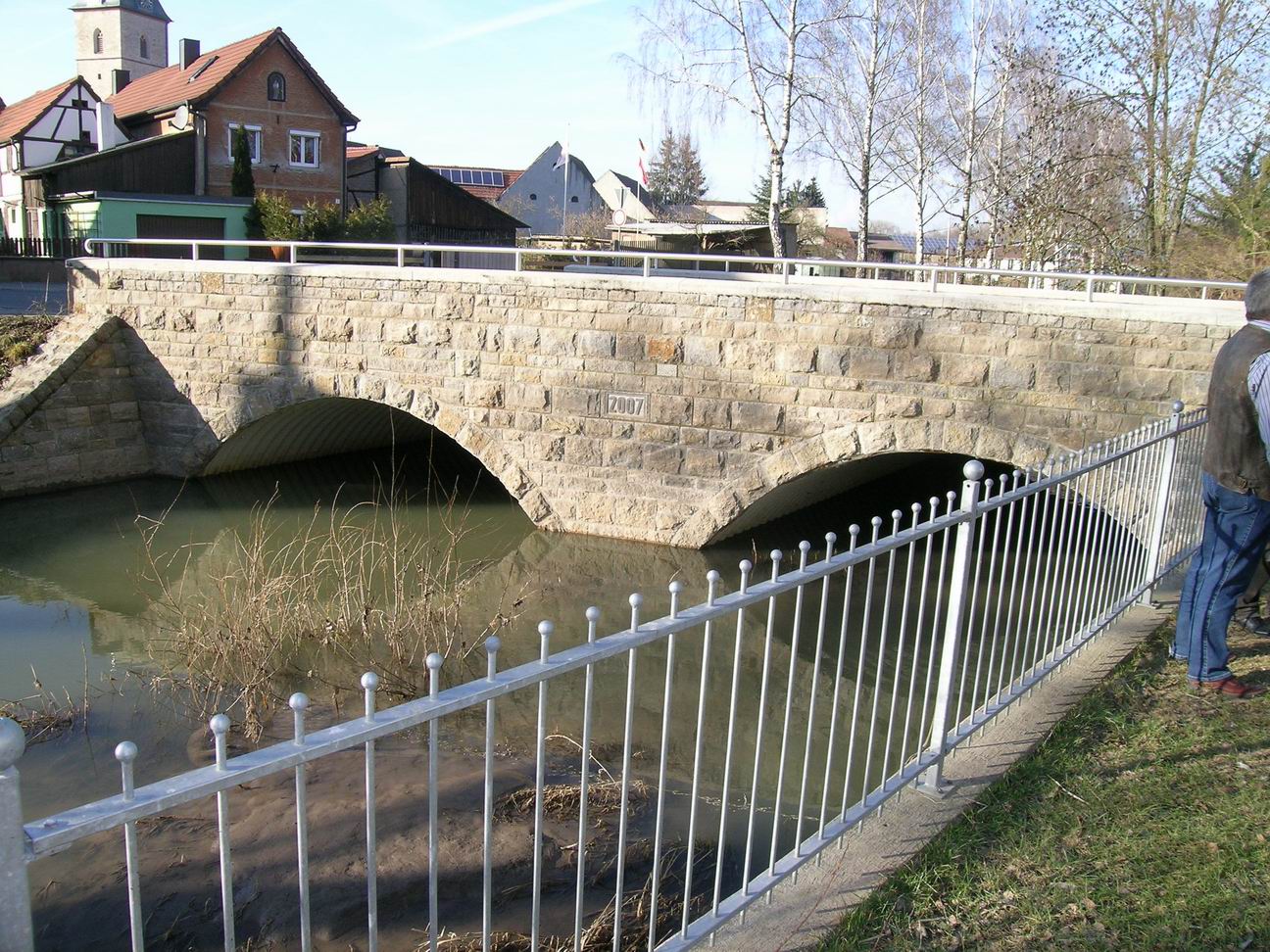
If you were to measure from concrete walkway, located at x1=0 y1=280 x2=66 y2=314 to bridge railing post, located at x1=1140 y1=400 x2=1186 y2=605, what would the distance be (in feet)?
51.9

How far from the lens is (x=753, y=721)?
7.45 metres

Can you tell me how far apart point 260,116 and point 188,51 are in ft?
24.8

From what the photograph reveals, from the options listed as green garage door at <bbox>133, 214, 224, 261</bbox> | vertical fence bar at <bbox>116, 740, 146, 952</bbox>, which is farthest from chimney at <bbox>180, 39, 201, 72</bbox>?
vertical fence bar at <bbox>116, 740, 146, 952</bbox>

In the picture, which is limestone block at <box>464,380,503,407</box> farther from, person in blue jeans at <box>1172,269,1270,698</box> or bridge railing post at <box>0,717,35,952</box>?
bridge railing post at <box>0,717,35,952</box>

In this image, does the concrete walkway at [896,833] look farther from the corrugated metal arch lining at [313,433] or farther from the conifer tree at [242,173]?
the conifer tree at [242,173]

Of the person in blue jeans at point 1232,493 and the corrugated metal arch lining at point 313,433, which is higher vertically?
the person in blue jeans at point 1232,493

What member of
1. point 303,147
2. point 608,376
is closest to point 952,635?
point 608,376

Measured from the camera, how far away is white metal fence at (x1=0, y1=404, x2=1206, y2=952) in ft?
6.46

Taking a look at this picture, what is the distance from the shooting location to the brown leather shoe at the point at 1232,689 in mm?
4871

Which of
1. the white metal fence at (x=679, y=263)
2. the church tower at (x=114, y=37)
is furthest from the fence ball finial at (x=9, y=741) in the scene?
the church tower at (x=114, y=37)

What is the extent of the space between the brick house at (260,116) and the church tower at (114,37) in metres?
33.1

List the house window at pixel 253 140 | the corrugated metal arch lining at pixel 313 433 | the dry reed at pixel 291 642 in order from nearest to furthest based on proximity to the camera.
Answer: the dry reed at pixel 291 642, the corrugated metal arch lining at pixel 313 433, the house window at pixel 253 140

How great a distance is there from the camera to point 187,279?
13.7m

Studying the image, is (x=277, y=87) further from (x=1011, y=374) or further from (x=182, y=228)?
(x=1011, y=374)
